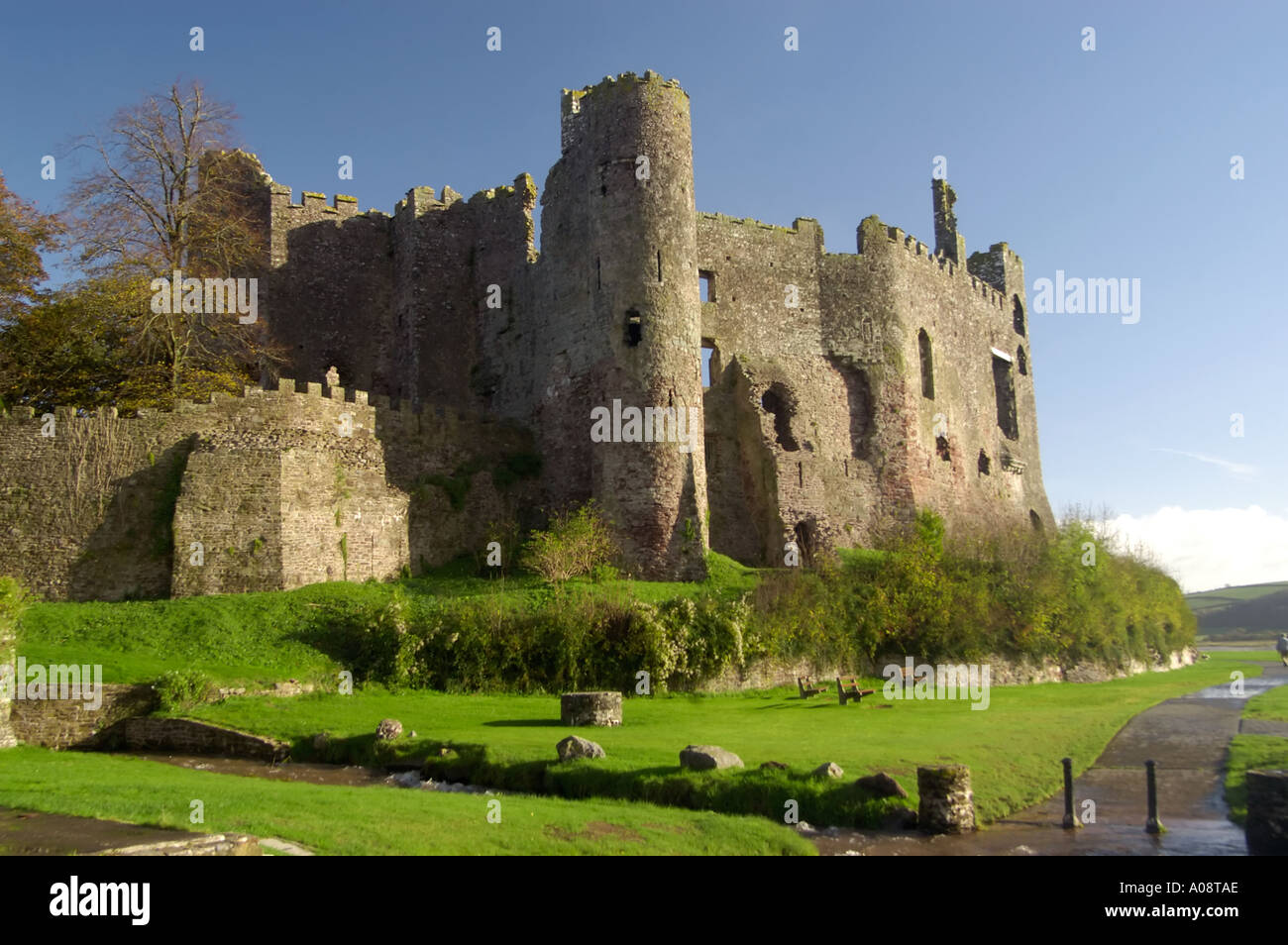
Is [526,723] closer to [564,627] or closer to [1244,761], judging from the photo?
[564,627]

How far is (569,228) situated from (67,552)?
680 inches

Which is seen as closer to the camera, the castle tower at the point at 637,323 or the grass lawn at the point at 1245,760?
the grass lawn at the point at 1245,760

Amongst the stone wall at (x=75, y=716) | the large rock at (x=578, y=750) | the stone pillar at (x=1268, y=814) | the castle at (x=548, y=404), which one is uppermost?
the castle at (x=548, y=404)

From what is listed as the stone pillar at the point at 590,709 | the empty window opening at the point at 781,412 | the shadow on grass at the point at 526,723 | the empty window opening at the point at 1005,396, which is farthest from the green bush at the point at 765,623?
the empty window opening at the point at 1005,396

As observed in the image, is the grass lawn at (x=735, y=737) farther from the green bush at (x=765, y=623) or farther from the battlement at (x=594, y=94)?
the battlement at (x=594, y=94)

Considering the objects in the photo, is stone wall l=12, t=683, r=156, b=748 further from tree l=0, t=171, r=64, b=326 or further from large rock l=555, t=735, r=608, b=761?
tree l=0, t=171, r=64, b=326

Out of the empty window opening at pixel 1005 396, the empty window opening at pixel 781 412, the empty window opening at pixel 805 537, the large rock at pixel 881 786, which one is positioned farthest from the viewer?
the empty window opening at pixel 1005 396

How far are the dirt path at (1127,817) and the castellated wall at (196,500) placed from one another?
17.1 meters

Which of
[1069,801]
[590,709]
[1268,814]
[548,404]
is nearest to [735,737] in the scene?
[590,709]

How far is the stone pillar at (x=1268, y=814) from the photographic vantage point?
11992 millimetres

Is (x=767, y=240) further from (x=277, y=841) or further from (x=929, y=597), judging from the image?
(x=277, y=841)

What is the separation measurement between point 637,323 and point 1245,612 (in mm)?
86422

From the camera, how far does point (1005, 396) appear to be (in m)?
51.2
